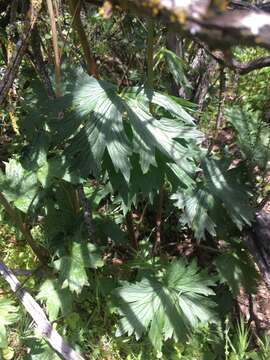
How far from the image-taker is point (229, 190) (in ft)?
7.82

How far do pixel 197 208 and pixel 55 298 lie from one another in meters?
0.90

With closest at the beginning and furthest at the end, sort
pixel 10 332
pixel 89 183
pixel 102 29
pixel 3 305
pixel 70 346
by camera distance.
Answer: pixel 3 305 < pixel 70 346 < pixel 10 332 < pixel 89 183 < pixel 102 29

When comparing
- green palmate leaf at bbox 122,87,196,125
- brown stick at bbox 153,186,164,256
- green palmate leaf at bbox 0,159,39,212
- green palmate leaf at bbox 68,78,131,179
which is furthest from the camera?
brown stick at bbox 153,186,164,256

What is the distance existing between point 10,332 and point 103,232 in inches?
29.8

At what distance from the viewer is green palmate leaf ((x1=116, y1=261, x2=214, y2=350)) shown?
2.06 meters

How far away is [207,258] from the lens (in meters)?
2.82

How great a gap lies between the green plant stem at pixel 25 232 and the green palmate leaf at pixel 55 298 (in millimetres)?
161

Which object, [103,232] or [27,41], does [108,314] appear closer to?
[103,232]

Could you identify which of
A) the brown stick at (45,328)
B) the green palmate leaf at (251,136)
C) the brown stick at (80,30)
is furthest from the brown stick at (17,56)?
the green palmate leaf at (251,136)

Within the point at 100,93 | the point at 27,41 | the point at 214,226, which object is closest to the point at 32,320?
the point at 214,226

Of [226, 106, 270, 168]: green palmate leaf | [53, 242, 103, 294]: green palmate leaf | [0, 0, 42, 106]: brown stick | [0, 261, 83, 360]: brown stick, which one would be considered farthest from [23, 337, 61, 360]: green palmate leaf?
[226, 106, 270, 168]: green palmate leaf

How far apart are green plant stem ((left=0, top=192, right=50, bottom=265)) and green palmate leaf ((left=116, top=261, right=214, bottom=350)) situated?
489 mm

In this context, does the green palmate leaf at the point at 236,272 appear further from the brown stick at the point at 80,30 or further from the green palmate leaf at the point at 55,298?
the brown stick at the point at 80,30

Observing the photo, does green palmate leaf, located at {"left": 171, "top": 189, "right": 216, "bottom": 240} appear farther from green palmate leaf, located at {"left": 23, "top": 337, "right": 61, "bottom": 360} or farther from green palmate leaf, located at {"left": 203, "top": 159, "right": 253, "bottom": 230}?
green palmate leaf, located at {"left": 23, "top": 337, "right": 61, "bottom": 360}
